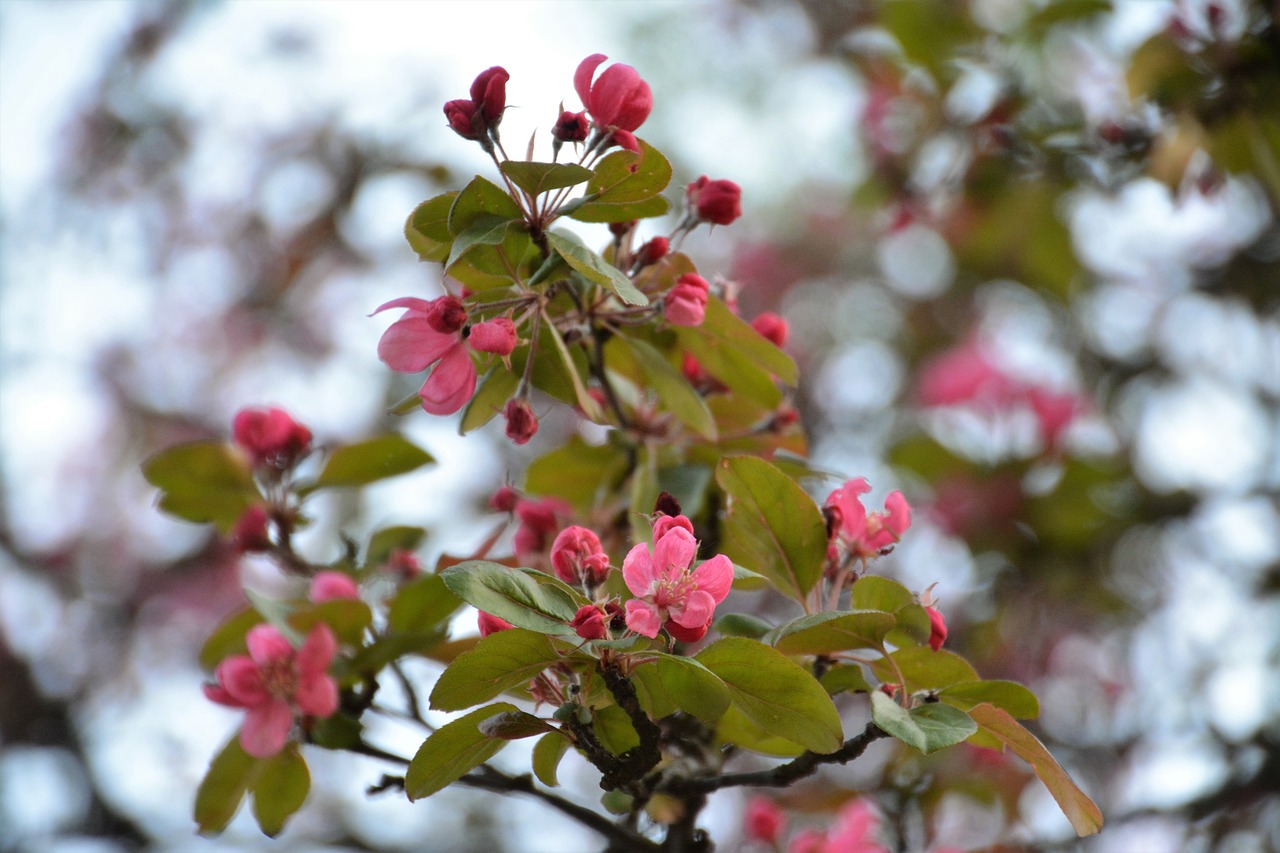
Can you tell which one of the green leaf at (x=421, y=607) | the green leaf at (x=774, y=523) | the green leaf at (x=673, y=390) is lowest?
the green leaf at (x=421, y=607)

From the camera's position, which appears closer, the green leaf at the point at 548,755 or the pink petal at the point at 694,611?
the pink petal at the point at 694,611

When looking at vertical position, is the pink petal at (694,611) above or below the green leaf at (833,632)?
above

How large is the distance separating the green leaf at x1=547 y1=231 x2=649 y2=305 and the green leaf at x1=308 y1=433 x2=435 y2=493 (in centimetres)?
70

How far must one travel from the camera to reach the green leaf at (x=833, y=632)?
1.26 meters

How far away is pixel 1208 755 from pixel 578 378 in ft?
9.10

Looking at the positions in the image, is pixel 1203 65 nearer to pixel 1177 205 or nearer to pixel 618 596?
pixel 1177 205

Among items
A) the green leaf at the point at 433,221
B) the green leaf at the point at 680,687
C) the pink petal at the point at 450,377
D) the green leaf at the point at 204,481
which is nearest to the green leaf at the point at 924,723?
the green leaf at the point at 680,687

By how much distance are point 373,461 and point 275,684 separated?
1.39 feet

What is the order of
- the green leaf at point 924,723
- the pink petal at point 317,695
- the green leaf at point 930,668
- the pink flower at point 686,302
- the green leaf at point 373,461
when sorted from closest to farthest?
the green leaf at point 924,723, the green leaf at point 930,668, the pink flower at point 686,302, the pink petal at point 317,695, the green leaf at point 373,461

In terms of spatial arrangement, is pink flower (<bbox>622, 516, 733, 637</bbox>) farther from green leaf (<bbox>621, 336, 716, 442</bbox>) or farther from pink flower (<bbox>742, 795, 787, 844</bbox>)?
pink flower (<bbox>742, 795, 787, 844</bbox>)

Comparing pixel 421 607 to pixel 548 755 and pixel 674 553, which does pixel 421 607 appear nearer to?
pixel 548 755

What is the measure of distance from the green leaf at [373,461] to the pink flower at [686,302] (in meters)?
0.59

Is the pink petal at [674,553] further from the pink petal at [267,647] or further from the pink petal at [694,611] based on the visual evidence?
the pink petal at [267,647]

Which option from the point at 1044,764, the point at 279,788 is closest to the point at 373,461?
the point at 279,788
